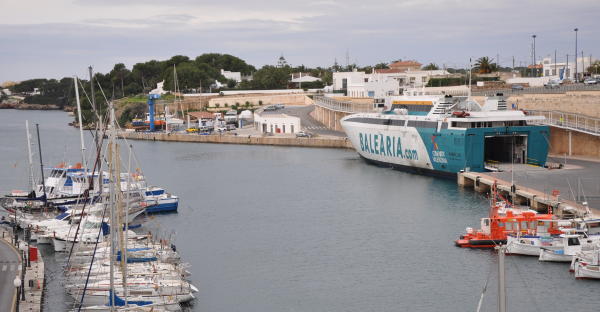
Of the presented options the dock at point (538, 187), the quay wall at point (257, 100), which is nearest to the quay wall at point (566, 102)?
the dock at point (538, 187)

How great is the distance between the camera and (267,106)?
385 ft

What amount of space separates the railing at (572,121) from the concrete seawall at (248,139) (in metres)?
23.6

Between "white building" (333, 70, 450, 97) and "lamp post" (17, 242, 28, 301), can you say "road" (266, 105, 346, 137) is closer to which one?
"white building" (333, 70, 450, 97)

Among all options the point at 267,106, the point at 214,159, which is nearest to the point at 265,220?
the point at 214,159

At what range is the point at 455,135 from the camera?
5031cm

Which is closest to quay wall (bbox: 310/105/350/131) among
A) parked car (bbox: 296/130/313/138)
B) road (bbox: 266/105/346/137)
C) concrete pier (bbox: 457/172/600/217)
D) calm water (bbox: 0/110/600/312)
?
road (bbox: 266/105/346/137)

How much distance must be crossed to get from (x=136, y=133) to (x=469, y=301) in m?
76.8

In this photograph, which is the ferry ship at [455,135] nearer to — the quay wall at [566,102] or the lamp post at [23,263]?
the quay wall at [566,102]

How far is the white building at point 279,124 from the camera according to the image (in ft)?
286

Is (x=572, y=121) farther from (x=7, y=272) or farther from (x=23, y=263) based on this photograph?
(x=7, y=272)

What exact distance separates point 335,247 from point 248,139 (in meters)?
51.2

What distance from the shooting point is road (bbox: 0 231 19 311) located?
25.0m

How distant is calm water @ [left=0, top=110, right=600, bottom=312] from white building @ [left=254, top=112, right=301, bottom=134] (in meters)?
24.6

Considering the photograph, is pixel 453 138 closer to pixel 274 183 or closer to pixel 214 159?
pixel 274 183
